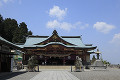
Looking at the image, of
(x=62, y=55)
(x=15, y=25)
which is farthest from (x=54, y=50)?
(x=15, y=25)

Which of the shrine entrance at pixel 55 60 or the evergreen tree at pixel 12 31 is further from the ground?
the evergreen tree at pixel 12 31

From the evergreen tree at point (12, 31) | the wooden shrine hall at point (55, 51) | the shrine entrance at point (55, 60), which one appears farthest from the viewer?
the evergreen tree at point (12, 31)

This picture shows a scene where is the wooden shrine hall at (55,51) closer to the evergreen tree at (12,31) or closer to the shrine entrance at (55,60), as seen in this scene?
the shrine entrance at (55,60)

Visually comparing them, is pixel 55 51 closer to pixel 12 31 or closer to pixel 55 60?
pixel 55 60

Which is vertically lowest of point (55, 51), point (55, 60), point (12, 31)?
point (55, 60)

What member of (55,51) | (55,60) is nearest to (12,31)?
(55,60)

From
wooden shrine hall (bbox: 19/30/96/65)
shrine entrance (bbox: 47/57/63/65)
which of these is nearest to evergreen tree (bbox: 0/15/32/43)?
wooden shrine hall (bbox: 19/30/96/65)

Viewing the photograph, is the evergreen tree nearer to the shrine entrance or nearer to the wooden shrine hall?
the wooden shrine hall

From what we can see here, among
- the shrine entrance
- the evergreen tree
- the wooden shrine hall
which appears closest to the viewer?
the wooden shrine hall

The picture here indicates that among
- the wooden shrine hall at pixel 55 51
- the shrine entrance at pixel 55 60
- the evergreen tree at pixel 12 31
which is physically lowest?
the shrine entrance at pixel 55 60

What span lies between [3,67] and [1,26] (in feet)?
154

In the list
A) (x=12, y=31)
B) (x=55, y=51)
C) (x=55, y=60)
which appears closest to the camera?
(x=55, y=51)

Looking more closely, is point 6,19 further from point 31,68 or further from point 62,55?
point 31,68

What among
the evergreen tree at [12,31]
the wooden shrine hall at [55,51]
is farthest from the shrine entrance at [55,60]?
the evergreen tree at [12,31]
